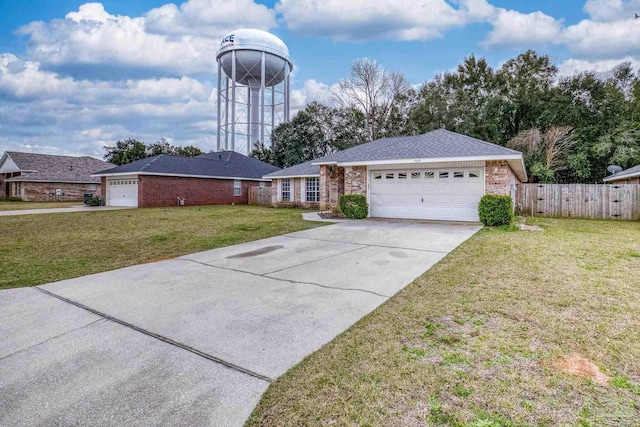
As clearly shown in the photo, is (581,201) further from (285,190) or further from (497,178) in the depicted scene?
(285,190)

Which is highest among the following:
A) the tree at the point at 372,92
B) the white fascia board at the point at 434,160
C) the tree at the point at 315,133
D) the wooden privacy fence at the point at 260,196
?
the tree at the point at 372,92

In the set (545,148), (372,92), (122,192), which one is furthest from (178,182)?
(545,148)

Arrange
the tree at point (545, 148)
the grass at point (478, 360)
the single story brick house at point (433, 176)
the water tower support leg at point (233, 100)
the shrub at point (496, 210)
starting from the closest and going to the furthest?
the grass at point (478, 360) → the shrub at point (496, 210) → the single story brick house at point (433, 176) → the tree at point (545, 148) → the water tower support leg at point (233, 100)

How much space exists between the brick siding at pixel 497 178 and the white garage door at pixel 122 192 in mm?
20879

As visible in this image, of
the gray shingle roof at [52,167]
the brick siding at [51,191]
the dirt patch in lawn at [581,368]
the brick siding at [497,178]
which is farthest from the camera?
the gray shingle roof at [52,167]

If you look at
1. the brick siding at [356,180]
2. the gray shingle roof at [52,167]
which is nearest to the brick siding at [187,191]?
the brick siding at [356,180]

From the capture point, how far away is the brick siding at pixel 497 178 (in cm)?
1183

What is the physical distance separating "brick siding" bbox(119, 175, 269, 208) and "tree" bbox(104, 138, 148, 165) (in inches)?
903

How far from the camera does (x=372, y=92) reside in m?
32.8

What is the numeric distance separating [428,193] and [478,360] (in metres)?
11.0

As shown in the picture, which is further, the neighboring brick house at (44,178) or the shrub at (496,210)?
the neighboring brick house at (44,178)

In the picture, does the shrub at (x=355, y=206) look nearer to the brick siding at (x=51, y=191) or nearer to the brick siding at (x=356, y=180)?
the brick siding at (x=356, y=180)

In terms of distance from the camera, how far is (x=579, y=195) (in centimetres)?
1495

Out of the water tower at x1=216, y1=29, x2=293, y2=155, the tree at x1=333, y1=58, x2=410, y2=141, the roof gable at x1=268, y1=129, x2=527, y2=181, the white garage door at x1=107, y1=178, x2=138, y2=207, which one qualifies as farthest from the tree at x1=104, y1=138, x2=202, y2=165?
the roof gable at x1=268, y1=129, x2=527, y2=181
